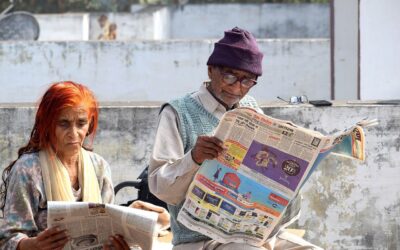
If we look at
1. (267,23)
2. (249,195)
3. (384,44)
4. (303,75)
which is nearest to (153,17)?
(267,23)

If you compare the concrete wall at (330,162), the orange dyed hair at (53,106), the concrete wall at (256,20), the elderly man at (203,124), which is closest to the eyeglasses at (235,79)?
the elderly man at (203,124)

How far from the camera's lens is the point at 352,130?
5.11m

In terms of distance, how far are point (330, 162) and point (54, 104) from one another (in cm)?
307

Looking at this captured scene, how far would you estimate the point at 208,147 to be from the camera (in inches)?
199

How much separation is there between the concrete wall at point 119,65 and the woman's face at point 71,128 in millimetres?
14971

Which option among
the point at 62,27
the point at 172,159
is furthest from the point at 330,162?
the point at 62,27

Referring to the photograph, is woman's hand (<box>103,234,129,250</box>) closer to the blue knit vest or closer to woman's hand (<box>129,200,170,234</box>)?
the blue knit vest

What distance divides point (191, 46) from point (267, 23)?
11.1 meters

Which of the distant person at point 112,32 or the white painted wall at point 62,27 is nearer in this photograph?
the white painted wall at point 62,27

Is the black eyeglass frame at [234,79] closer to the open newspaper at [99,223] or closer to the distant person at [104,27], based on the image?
the open newspaper at [99,223]

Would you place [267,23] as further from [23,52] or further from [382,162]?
[382,162]

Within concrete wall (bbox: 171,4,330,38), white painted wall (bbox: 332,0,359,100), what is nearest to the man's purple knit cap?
white painted wall (bbox: 332,0,359,100)

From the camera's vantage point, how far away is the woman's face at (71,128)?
17.9 ft

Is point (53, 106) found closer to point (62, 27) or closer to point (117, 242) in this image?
point (117, 242)
